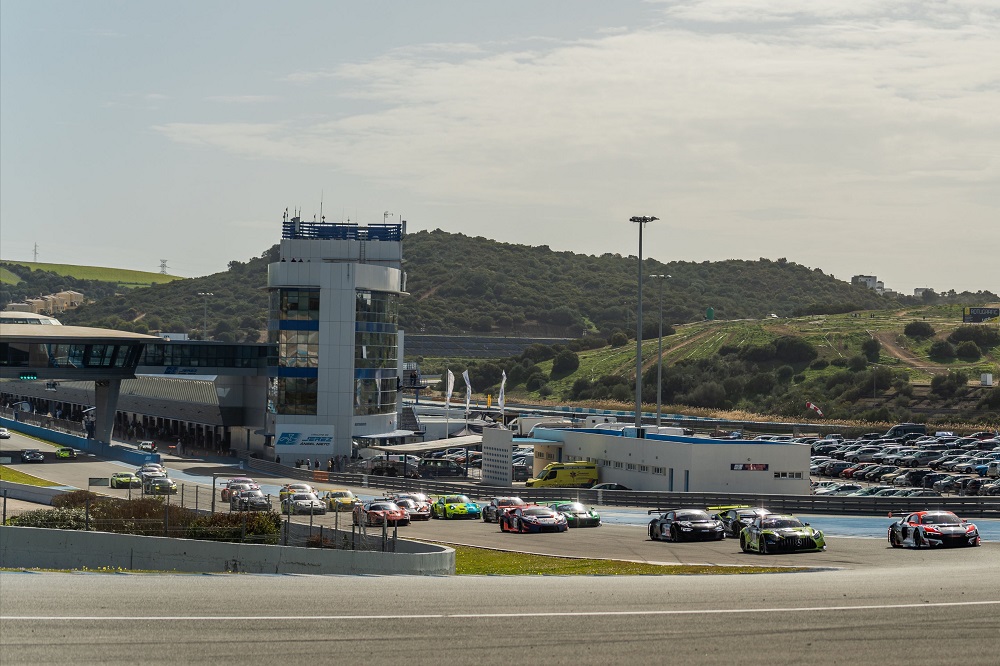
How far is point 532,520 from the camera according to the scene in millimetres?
42594

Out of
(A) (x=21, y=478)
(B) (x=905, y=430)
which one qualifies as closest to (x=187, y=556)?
(A) (x=21, y=478)

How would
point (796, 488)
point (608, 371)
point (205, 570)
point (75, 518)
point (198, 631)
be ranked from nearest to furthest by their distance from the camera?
point (198, 631), point (205, 570), point (75, 518), point (796, 488), point (608, 371)

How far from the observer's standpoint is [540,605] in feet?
60.3

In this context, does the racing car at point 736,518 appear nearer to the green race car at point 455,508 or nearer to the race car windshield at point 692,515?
the race car windshield at point 692,515

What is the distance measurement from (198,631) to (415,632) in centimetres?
286

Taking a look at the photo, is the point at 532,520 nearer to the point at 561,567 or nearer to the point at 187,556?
the point at 561,567

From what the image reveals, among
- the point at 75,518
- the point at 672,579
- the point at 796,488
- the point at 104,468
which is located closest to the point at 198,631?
the point at 672,579

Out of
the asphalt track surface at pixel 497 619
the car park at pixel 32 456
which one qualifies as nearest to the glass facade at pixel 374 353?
the car park at pixel 32 456

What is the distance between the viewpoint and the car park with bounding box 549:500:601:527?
45.0 m

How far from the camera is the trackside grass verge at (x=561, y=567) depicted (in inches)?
1088

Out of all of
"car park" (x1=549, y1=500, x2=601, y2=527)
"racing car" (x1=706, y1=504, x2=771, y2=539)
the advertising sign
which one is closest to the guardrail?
"car park" (x1=549, y1=500, x2=601, y2=527)

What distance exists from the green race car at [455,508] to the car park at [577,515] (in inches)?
198

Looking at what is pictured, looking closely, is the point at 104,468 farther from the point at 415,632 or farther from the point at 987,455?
the point at 415,632

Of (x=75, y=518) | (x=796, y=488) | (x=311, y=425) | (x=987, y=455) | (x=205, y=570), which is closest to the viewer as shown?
(x=205, y=570)
